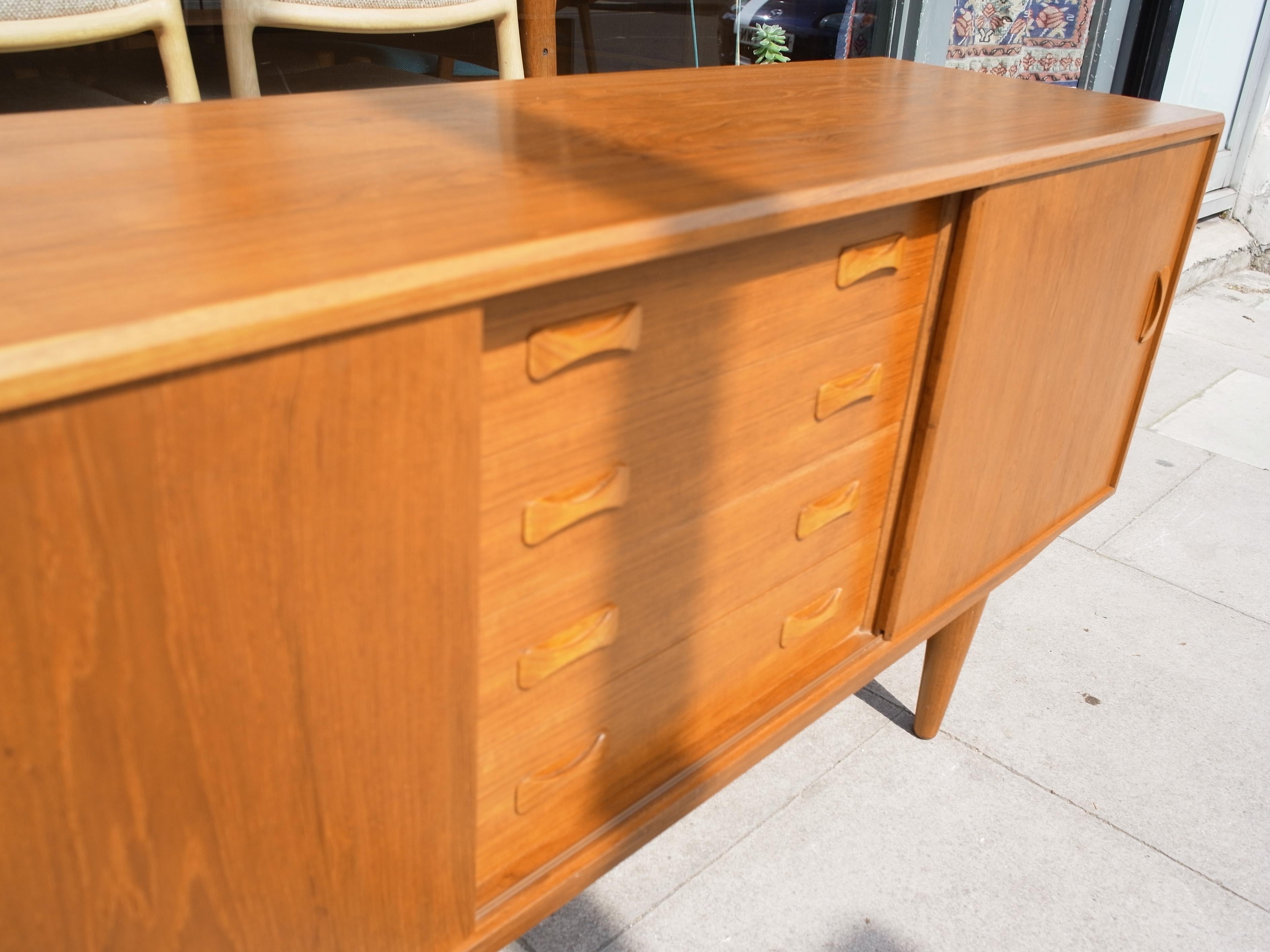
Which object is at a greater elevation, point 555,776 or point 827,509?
point 827,509

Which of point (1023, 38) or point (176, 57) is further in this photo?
point (1023, 38)

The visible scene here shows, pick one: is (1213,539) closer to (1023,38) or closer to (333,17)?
(1023,38)

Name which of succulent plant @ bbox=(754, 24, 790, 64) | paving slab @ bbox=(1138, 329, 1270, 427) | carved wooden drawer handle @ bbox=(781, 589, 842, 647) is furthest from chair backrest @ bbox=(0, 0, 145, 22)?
paving slab @ bbox=(1138, 329, 1270, 427)

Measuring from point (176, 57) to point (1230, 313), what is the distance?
3568mm

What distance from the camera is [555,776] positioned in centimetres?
92

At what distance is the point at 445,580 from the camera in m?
0.69

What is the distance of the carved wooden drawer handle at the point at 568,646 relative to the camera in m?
0.84

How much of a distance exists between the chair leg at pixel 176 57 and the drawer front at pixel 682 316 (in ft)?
3.11

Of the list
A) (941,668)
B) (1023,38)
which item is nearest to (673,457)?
(941,668)

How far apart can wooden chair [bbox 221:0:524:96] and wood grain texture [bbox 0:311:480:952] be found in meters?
1.09

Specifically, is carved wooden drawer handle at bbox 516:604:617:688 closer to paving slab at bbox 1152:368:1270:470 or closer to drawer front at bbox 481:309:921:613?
drawer front at bbox 481:309:921:613

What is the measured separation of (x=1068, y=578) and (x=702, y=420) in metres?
1.50

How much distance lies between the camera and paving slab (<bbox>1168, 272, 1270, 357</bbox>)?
11.5 ft

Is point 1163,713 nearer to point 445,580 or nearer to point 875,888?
point 875,888
